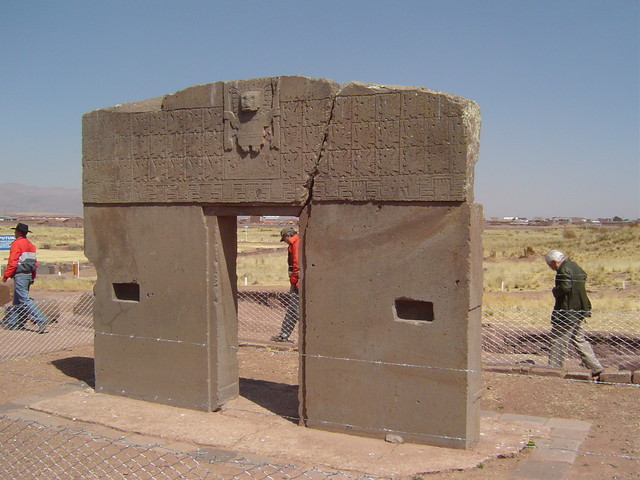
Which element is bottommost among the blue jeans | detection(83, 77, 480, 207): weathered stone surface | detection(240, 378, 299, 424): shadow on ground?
detection(240, 378, 299, 424): shadow on ground

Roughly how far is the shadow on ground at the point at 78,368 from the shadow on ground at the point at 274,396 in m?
1.85

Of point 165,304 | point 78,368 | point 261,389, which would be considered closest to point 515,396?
point 261,389

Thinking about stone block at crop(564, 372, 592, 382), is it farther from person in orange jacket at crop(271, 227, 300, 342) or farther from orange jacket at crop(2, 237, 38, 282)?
orange jacket at crop(2, 237, 38, 282)

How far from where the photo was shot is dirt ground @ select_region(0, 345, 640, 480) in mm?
5410

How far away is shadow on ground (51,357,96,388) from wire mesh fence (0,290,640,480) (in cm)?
88

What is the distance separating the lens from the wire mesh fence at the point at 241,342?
525 cm

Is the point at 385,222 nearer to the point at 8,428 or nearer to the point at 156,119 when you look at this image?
the point at 156,119

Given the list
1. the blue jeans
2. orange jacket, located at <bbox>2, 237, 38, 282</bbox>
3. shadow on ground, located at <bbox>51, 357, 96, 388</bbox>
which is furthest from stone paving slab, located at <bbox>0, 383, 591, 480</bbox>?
orange jacket, located at <bbox>2, 237, 38, 282</bbox>

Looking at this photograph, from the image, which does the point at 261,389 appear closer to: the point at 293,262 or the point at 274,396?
the point at 274,396

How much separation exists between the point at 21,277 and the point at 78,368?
311cm

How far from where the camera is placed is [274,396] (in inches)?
295

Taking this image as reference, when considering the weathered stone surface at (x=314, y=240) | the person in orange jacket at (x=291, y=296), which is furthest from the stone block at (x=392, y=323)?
the person in orange jacket at (x=291, y=296)

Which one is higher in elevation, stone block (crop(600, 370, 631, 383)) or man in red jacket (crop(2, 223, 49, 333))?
man in red jacket (crop(2, 223, 49, 333))

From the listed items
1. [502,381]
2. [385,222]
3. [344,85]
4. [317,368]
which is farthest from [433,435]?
[344,85]
